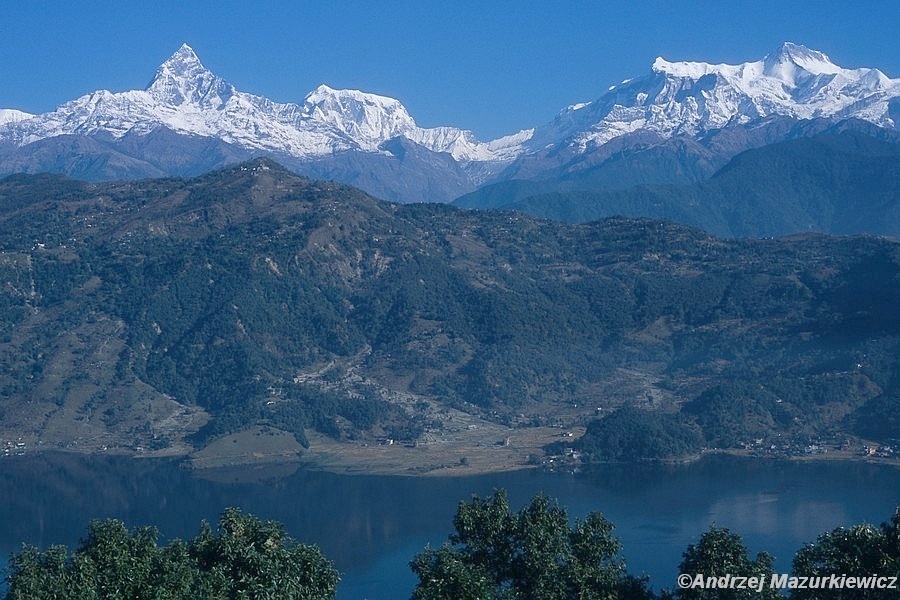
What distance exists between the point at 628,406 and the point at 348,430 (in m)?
29.7

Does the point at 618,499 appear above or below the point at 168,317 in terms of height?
below

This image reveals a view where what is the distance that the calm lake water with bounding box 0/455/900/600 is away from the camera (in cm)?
7781

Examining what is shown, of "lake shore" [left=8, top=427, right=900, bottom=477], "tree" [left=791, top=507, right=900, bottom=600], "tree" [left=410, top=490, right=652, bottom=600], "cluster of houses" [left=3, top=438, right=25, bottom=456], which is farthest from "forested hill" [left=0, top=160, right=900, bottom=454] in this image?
"tree" [left=791, top=507, right=900, bottom=600]

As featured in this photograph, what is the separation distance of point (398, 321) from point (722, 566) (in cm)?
11971

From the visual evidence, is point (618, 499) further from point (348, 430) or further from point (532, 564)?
point (532, 564)

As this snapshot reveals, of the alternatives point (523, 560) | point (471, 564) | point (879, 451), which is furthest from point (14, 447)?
point (523, 560)

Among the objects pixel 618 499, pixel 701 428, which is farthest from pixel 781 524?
pixel 701 428

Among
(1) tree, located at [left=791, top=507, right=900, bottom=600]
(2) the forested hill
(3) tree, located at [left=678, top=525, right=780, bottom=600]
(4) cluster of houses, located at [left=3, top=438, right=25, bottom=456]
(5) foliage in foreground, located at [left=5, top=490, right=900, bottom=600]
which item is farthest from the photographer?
(2) the forested hill

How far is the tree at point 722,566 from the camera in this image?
29766 mm

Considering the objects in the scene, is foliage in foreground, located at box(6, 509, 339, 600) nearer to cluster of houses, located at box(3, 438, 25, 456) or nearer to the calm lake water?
the calm lake water

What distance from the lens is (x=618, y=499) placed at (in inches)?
3686

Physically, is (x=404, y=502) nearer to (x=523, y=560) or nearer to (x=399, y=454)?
(x=399, y=454)

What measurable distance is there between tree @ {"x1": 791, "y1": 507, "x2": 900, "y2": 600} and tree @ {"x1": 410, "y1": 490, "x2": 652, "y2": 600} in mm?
4682

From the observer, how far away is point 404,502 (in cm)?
9438
